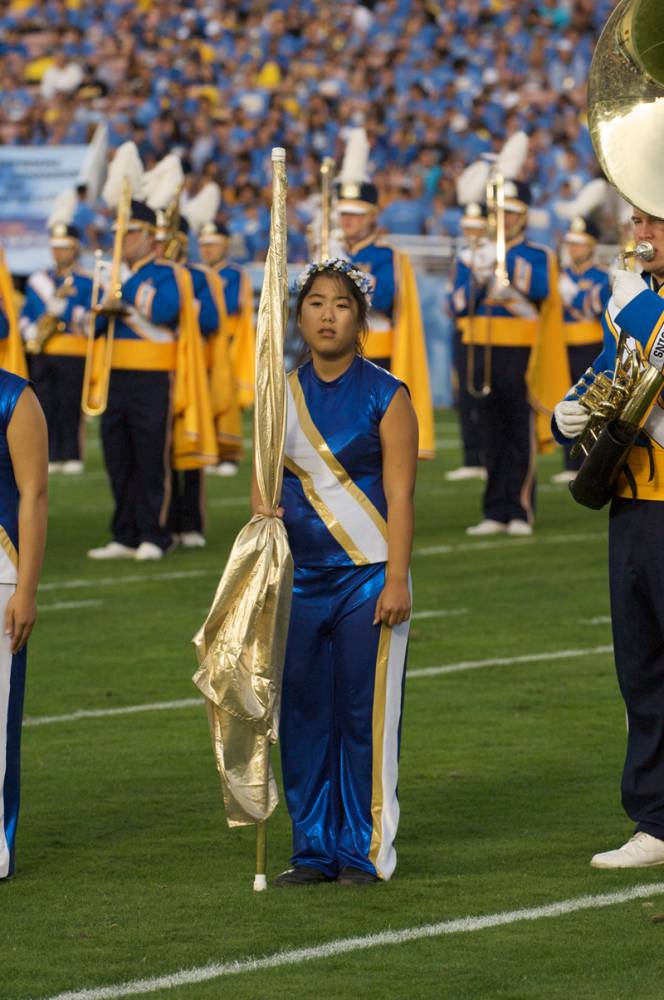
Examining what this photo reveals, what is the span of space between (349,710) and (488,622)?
503 centimetres

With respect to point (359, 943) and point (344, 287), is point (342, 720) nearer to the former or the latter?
point (359, 943)

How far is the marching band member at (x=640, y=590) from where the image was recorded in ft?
19.2

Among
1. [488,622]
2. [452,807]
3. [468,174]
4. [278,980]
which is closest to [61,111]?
[468,174]

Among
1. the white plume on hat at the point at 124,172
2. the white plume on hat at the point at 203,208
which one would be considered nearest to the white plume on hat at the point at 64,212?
the white plume on hat at the point at 203,208

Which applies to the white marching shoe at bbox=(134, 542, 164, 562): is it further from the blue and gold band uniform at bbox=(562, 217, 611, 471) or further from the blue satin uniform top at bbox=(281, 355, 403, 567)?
the blue satin uniform top at bbox=(281, 355, 403, 567)

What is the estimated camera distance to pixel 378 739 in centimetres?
584

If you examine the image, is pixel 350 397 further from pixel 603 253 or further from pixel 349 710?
pixel 603 253

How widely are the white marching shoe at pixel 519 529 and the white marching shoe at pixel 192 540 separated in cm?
197

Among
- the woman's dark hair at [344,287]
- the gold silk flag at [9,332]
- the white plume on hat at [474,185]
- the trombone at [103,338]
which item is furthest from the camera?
the white plume on hat at [474,185]

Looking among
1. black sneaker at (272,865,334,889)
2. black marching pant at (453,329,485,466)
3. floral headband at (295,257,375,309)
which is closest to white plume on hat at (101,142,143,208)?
black marching pant at (453,329,485,466)

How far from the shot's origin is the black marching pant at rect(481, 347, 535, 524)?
572 inches

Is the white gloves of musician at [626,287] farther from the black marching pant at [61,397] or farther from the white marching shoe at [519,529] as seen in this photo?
the black marching pant at [61,397]

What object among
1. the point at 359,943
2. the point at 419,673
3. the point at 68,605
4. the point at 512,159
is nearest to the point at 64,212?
the point at 512,159

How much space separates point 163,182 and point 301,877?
938cm
